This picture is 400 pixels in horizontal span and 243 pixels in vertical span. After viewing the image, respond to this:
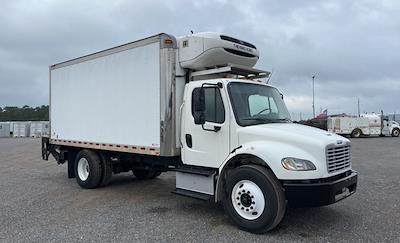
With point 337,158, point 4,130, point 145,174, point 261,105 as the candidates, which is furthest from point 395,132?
point 4,130

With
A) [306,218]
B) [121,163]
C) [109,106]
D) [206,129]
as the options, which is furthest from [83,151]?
[306,218]

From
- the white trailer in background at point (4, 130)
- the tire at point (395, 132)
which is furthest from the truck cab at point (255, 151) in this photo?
the white trailer in background at point (4, 130)

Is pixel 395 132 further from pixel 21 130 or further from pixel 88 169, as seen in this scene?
pixel 21 130

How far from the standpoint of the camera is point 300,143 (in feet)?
18.8

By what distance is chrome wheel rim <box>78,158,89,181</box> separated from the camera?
32.4 ft

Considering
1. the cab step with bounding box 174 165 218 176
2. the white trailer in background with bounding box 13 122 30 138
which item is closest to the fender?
the cab step with bounding box 174 165 218 176

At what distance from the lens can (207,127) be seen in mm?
6742

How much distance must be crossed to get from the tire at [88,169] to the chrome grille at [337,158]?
19.0 feet

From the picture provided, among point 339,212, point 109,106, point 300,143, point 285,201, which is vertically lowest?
point 339,212

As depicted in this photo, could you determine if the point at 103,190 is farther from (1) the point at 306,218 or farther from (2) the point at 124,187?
(1) the point at 306,218

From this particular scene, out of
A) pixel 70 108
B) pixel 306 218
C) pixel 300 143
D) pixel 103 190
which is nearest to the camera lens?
pixel 300 143

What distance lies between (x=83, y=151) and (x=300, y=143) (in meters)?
6.14

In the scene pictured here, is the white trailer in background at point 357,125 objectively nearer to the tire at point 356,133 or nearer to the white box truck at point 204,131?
the tire at point 356,133

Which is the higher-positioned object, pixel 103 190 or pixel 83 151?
pixel 83 151
